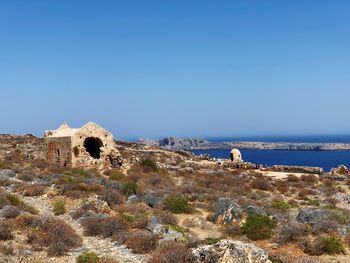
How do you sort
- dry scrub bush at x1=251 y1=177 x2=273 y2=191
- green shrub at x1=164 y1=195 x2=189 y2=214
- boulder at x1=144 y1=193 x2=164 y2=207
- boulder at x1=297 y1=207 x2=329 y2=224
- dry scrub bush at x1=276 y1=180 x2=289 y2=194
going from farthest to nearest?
dry scrub bush at x1=251 y1=177 x2=273 y2=191, dry scrub bush at x1=276 y1=180 x2=289 y2=194, boulder at x1=144 y1=193 x2=164 y2=207, green shrub at x1=164 y1=195 x2=189 y2=214, boulder at x1=297 y1=207 x2=329 y2=224

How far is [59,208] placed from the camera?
22141mm

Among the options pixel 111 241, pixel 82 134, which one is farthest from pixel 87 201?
pixel 82 134

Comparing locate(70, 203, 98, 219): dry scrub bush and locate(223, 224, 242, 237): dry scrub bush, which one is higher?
locate(70, 203, 98, 219): dry scrub bush

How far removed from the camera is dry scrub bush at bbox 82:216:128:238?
18.5 m

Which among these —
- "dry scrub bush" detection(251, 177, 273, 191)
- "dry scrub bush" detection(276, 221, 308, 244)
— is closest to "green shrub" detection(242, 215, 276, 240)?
"dry scrub bush" detection(276, 221, 308, 244)

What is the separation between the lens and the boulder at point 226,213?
2174 cm

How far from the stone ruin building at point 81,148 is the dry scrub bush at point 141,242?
24.9 metres

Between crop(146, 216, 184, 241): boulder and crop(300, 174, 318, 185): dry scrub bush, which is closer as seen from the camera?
crop(146, 216, 184, 241): boulder

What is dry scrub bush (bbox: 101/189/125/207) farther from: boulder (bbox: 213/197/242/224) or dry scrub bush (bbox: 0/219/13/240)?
dry scrub bush (bbox: 0/219/13/240)

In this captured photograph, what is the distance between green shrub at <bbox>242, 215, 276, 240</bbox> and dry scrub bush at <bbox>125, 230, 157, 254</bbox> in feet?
16.6

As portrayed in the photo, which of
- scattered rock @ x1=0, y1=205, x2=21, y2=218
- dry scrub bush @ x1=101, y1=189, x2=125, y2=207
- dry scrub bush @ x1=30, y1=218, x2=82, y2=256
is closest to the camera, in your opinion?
dry scrub bush @ x1=30, y1=218, x2=82, y2=256

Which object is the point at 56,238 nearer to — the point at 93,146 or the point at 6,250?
the point at 6,250

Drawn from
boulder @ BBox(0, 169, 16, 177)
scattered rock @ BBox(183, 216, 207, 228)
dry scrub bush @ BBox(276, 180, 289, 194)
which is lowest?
dry scrub bush @ BBox(276, 180, 289, 194)

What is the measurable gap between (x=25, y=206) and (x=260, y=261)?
13882 mm
